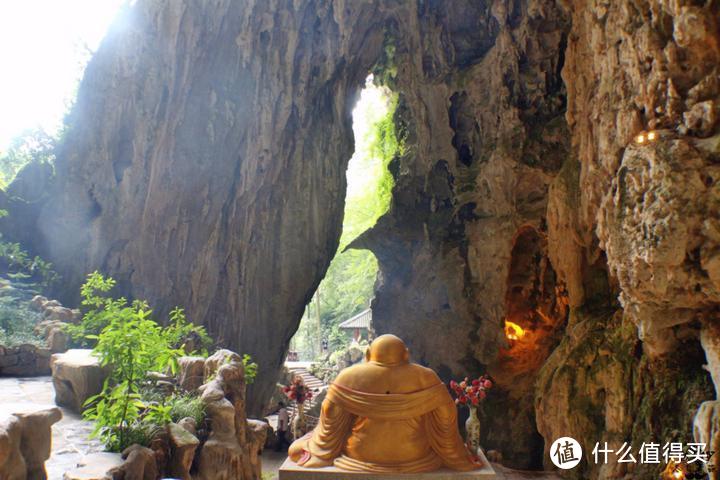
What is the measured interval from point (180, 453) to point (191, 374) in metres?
2.08

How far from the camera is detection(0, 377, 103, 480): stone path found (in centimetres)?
482

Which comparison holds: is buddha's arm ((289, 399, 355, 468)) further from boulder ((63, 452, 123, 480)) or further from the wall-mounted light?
the wall-mounted light

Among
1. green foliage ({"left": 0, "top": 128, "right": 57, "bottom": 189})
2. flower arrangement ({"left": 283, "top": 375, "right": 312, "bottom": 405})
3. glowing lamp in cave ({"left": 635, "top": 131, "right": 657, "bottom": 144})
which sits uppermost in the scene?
green foliage ({"left": 0, "top": 128, "right": 57, "bottom": 189})

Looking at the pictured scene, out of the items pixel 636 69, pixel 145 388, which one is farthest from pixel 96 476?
pixel 636 69

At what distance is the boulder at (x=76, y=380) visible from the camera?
A: 20.2ft

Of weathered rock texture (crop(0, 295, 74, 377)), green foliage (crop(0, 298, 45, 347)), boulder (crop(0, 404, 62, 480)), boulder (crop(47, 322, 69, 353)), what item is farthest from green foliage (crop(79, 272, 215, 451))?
green foliage (crop(0, 298, 45, 347))

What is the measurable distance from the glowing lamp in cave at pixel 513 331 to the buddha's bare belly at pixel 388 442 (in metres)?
9.00

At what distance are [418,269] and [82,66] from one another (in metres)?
12.9

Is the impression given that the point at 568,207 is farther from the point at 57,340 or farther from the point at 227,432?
the point at 57,340

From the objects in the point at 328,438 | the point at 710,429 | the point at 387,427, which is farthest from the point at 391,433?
the point at 710,429

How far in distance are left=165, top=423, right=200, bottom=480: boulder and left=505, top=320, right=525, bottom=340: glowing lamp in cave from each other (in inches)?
396

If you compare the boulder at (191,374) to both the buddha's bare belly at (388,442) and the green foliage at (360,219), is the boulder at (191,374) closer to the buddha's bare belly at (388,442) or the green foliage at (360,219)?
the buddha's bare belly at (388,442)

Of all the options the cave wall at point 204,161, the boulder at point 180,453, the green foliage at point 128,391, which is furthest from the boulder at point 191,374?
the cave wall at point 204,161

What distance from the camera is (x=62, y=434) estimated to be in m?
5.52
